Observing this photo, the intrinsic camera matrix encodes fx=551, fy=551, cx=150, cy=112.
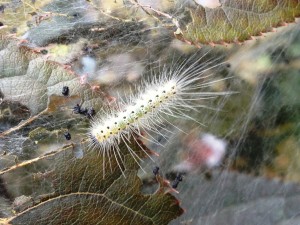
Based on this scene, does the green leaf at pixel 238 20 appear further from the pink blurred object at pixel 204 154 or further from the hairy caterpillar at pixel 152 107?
the pink blurred object at pixel 204 154

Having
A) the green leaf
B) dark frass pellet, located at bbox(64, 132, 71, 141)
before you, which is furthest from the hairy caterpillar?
the green leaf

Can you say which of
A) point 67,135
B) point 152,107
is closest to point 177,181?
point 152,107

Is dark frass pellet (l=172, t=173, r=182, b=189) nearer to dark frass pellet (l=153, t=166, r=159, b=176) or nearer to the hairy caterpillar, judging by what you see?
dark frass pellet (l=153, t=166, r=159, b=176)

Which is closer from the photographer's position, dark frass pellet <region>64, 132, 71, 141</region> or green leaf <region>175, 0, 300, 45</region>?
dark frass pellet <region>64, 132, 71, 141</region>

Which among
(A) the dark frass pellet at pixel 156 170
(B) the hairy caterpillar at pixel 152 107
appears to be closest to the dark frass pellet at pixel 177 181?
(A) the dark frass pellet at pixel 156 170

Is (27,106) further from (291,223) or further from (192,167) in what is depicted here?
(291,223)
